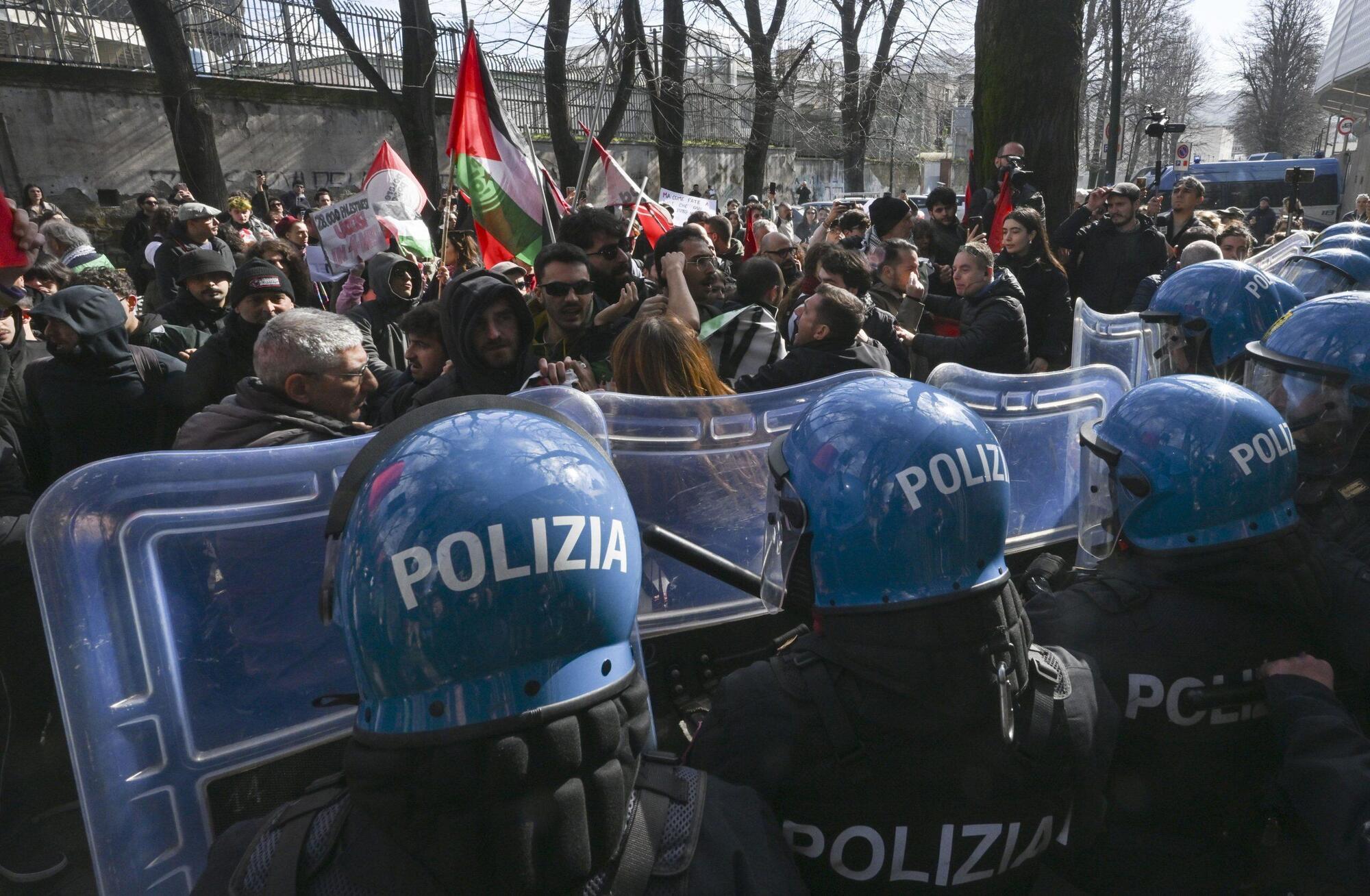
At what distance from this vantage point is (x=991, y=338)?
4.77 m

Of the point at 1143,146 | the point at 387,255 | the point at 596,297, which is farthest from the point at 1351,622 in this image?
the point at 1143,146

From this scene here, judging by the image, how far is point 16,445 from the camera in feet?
12.5

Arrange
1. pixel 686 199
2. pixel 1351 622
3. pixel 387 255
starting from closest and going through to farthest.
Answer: pixel 1351 622 → pixel 387 255 → pixel 686 199

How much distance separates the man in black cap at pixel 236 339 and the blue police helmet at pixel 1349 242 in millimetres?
5161

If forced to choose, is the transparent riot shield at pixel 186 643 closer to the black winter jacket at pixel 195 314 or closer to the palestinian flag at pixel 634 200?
the black winter jacket at pixel 195 314

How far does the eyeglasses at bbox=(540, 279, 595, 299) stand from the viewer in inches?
158

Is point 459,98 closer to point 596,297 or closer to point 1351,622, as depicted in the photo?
point 596,297

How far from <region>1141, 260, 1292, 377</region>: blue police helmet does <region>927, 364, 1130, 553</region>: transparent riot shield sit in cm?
34

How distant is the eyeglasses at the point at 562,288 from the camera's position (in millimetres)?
4004

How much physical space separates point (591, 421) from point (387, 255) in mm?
3810

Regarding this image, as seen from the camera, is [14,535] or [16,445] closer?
[14,535]

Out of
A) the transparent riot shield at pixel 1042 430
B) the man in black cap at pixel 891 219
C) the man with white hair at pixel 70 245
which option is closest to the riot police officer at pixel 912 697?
the transparent riot shield at pixel 1042 430

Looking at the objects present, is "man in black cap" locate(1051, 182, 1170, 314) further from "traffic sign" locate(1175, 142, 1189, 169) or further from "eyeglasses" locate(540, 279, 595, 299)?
"traffic sign" locate(1175, 142, 1189, 169)

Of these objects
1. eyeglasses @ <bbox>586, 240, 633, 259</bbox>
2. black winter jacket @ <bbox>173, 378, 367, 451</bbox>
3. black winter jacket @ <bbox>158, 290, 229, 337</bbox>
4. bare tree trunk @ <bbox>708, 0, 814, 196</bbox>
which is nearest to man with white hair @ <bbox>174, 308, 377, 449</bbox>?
black winter jacket @ <bbox>173, 378, 367, 451</bbox>
